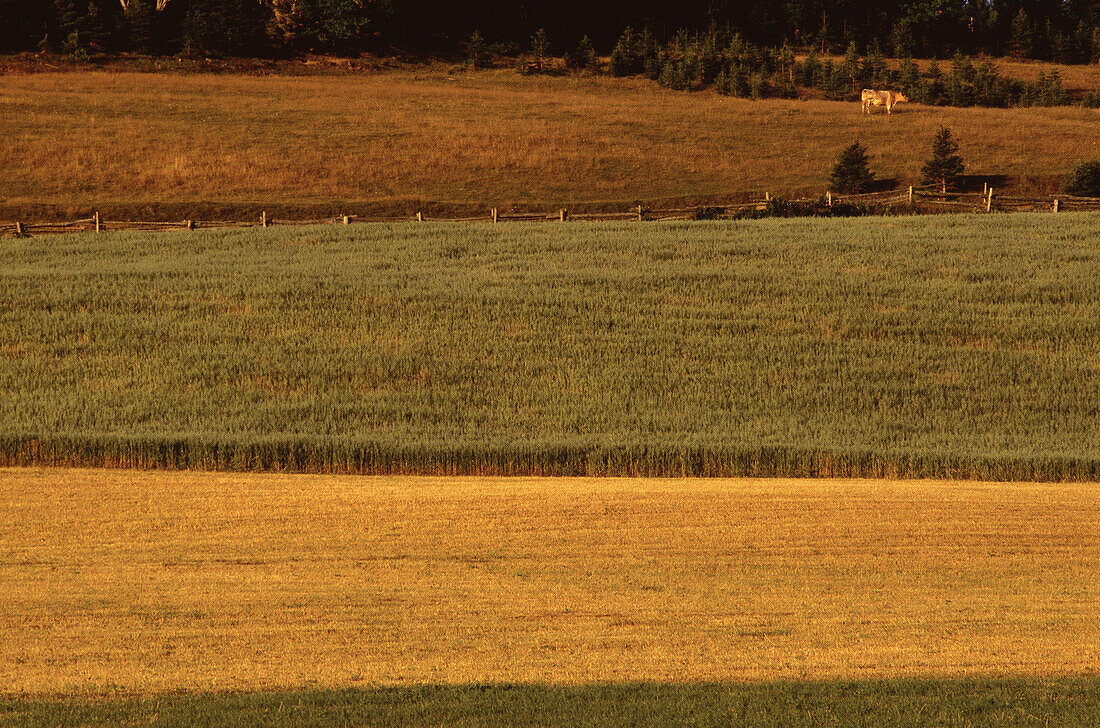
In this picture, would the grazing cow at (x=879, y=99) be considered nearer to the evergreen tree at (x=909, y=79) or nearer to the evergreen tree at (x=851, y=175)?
the evergreen tree at (x=909, y=79)

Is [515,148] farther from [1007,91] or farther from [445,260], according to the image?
[1007,91]

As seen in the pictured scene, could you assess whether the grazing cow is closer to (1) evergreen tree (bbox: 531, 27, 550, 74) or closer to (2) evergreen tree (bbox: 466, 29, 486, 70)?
(1) evergreen tree (bbox: 531, 27, 550, 74)

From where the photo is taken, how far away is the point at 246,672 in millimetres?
7777

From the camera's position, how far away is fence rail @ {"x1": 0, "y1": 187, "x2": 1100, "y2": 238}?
37344 mm

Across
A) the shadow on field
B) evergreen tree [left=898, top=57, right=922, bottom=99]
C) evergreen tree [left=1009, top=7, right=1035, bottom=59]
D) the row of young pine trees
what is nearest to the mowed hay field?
the row of young pine trees

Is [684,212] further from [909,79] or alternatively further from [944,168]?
[909,79]

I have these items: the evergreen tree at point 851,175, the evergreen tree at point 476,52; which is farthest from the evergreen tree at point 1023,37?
the evergreen tree at point 851,175

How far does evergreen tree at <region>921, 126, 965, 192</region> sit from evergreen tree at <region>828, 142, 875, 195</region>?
8.44 feet

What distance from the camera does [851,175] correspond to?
145 feet

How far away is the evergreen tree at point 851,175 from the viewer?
44.0m

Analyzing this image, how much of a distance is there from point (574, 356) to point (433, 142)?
35401 millimetres

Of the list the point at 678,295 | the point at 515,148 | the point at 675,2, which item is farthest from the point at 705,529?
the point at 675,2

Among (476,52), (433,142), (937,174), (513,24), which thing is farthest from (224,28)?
(937,174)

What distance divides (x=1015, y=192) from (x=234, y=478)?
129ft
